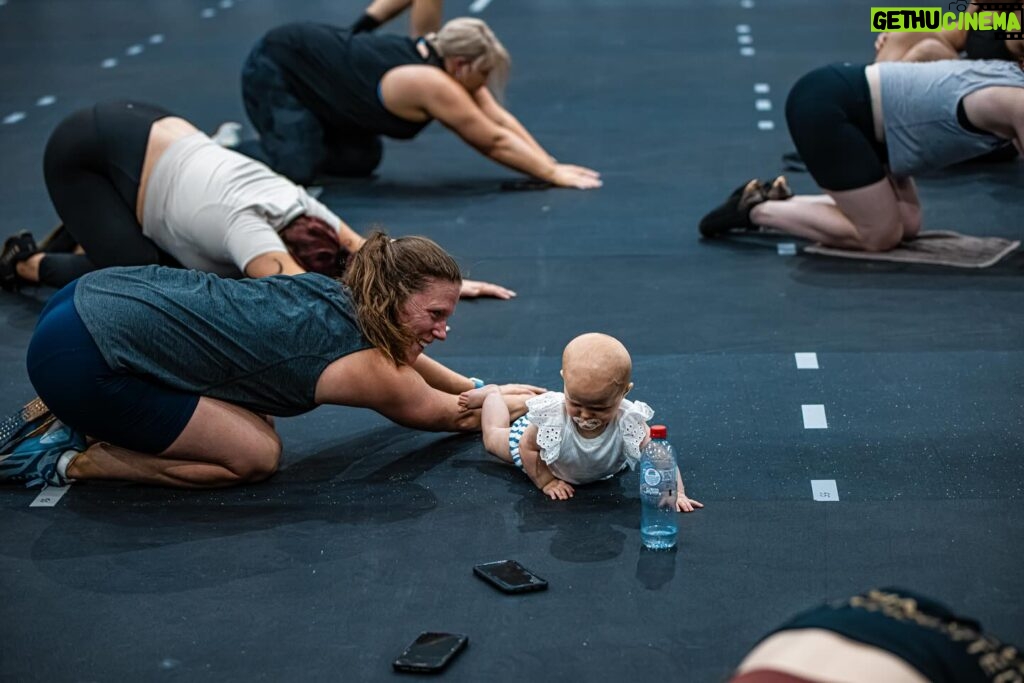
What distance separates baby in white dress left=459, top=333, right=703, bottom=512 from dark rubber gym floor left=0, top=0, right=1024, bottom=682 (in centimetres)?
7

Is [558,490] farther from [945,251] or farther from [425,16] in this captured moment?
[425,16]

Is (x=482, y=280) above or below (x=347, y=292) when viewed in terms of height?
below

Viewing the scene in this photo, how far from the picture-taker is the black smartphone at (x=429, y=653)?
2818 mm

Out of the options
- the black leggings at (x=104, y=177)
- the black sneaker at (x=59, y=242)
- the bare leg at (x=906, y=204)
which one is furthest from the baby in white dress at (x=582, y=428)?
the black sneaker at (x=59, y=242)

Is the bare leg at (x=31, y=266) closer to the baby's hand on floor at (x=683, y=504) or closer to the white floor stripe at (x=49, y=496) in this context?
the white floor stripe at (x=49, y=496)

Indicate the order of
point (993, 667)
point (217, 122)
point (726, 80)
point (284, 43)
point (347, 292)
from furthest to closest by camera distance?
1. point (726, 80)
2. point (217, 122)
3. point (284, 43)
4. point (347, 292)
5. point (993, 667)

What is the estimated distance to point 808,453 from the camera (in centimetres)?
374

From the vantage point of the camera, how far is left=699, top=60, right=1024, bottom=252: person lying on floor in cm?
507

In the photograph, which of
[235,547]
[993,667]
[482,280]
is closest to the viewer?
[993,667]

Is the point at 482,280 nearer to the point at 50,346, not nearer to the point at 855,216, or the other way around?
the point at 855,216

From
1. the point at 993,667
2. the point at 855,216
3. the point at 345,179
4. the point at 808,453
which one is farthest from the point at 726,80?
the point at 993,667

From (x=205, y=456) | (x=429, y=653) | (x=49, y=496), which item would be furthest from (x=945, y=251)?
(x=49, y=496)

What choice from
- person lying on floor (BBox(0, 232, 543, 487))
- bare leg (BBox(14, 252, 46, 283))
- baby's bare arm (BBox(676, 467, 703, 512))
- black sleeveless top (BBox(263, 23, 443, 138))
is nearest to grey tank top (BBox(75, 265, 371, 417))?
person lying on floor (BBox(0, 232, 543, 487))

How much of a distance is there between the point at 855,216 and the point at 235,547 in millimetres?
2943
